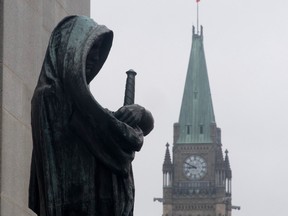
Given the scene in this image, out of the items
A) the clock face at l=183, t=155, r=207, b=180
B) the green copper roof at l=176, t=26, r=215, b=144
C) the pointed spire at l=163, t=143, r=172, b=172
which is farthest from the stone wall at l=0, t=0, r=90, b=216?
the pointed spire at l=163, t=143, r=172, b=172

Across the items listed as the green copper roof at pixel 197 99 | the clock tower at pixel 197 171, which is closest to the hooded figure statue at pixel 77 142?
the green copper roof at pixel 197 99

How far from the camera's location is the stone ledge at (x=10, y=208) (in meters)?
8.97

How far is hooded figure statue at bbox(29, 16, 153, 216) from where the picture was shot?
6352mm

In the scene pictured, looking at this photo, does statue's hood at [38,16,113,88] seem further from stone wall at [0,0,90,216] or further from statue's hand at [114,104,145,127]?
stone wall at [0,0,90,216]

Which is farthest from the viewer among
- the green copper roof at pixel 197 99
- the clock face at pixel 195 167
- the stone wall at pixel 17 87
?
the clock face at pixel 195 167

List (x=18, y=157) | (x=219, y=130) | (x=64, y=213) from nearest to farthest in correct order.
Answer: (x=64, y=213) < (x=18, y=157) < (x=219, y=130)

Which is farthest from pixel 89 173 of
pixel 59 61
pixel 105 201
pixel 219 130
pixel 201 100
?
pixel 219 130

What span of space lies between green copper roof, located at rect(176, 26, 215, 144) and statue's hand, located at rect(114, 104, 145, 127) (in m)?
158

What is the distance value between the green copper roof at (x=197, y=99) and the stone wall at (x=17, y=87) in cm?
15427

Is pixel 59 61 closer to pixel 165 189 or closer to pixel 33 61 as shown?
pixel 33 61

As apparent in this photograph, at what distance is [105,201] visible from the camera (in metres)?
Answer: 6.39

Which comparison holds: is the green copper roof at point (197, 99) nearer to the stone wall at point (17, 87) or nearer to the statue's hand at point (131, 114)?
the stone wall at point (17, 87)

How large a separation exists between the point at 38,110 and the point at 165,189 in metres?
165

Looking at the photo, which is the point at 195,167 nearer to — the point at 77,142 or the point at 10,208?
the point at 10,208
